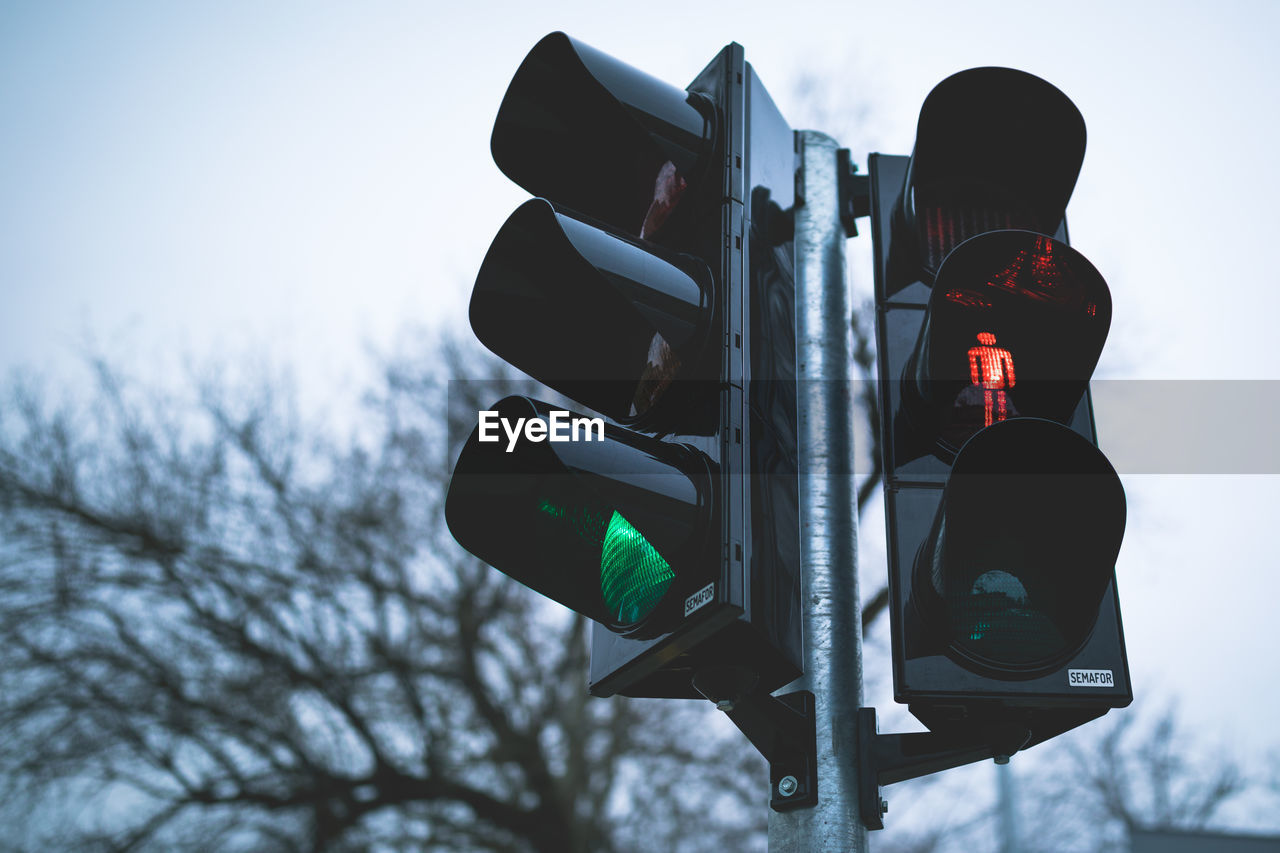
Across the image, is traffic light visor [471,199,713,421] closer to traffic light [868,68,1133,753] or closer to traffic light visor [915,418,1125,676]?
traffic light [868,68,1133,753]

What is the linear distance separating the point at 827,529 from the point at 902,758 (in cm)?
45

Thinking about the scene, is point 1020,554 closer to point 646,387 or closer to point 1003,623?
point 1003,623

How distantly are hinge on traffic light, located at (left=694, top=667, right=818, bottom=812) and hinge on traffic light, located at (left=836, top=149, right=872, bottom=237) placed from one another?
121 centimetres

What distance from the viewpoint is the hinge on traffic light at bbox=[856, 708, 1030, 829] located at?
2.04m

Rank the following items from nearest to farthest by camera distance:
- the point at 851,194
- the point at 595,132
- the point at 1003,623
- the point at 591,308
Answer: the point at 1003,623 → the point at 591,308 → the point at 595,132 → the point at 851,194

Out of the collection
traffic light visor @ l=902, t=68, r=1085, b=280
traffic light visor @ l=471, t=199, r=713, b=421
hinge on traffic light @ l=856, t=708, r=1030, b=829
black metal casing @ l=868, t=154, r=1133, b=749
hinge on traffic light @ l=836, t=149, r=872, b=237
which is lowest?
hinge on traffic light @ l=856, t=708, r=1030, b=829

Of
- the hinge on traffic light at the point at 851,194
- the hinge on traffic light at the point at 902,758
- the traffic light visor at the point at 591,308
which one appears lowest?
the hinge on traffic light at the point at 902,758

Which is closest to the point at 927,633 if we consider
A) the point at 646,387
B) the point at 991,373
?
the point at 991,373

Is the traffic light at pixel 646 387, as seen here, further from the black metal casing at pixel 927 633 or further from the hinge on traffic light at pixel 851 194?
the hinge on traffic light at pixel 851 194

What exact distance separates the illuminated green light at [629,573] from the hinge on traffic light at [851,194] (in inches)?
43.3

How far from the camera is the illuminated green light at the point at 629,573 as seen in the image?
1972 mm

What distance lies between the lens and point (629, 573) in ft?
6.68

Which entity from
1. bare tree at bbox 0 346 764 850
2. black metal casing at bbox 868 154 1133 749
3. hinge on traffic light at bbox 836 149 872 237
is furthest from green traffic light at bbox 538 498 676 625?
bare tree at bbox 0 346 764 850

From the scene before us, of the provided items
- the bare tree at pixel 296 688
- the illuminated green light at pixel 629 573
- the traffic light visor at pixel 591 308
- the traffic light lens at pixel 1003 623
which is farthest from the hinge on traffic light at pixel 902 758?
the bare tree at pixel 296 688
